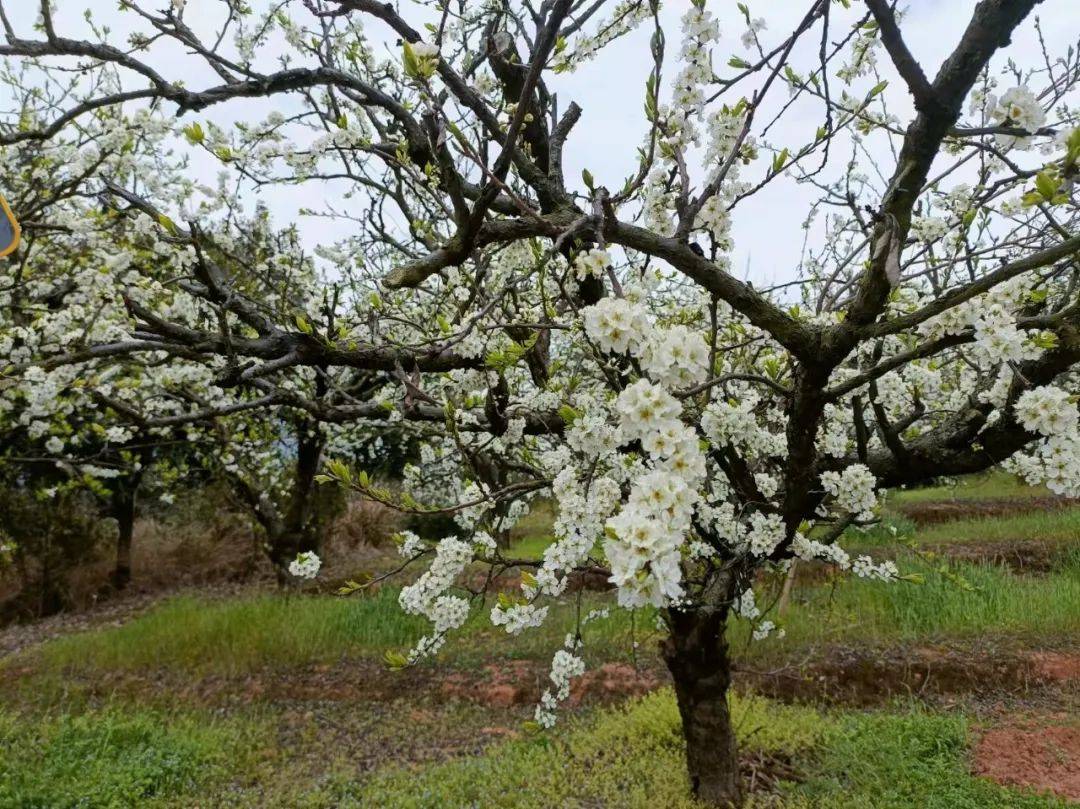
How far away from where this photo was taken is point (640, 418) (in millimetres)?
1469

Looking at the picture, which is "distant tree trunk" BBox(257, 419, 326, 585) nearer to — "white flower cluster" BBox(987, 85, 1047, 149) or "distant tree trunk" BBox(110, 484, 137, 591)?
"distant tree trunk" BBox(110, 484, 137, 591)

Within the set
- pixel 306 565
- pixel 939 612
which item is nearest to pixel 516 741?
pixel 306 565

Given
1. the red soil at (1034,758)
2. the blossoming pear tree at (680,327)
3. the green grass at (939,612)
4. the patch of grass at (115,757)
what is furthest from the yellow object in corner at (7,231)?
the green grass at (939,612)

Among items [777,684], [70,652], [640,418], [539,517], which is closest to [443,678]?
[777,684]

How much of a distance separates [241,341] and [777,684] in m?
4.39

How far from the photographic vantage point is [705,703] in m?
3.38

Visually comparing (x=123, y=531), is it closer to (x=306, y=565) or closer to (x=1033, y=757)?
(x=306, y=565)

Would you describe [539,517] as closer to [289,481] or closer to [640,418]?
[289,481]

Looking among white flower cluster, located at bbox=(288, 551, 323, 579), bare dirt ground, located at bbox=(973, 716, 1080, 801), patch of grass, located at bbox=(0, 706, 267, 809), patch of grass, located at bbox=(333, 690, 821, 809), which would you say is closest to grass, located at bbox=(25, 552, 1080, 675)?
patch of grass, located at bbox=(333, 690, 821, 809)

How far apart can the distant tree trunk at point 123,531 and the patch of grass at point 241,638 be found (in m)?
3.78

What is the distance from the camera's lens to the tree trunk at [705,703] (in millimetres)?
3322

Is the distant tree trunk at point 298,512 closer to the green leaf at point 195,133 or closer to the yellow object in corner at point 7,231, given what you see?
the green leaf at point 195,133

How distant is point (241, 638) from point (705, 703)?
4.93 metres

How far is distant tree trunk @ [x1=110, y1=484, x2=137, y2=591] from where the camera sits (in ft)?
35.2
